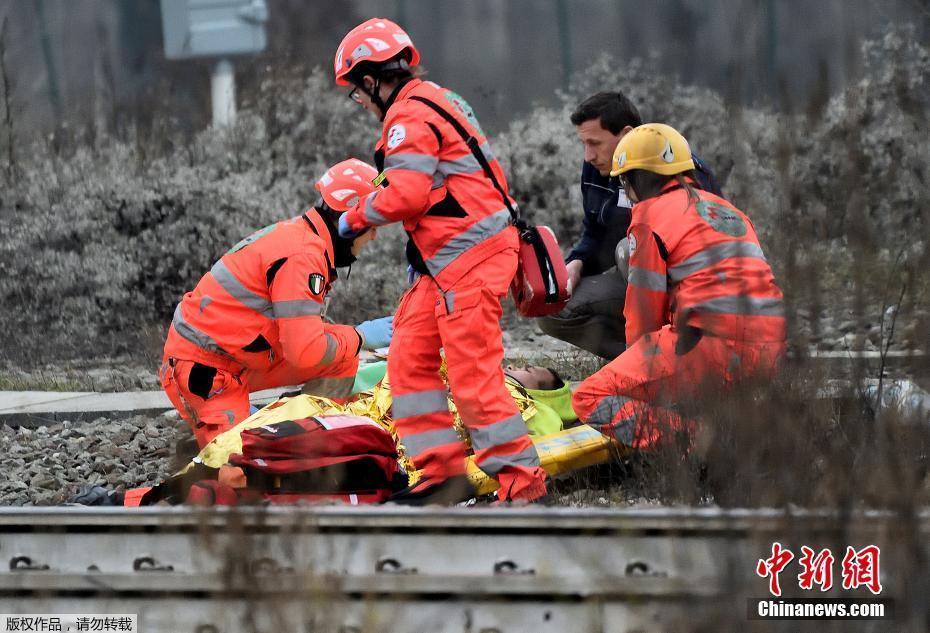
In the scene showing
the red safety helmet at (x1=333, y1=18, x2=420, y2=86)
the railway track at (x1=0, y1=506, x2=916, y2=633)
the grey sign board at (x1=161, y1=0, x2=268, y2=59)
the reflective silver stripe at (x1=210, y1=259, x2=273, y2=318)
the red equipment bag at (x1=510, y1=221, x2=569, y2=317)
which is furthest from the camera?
the grey sign board at (x1=161, y1=0, x2=268, y2=59)

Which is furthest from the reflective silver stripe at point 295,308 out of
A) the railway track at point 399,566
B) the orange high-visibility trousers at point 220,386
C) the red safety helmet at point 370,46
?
the railway track at point 399,566

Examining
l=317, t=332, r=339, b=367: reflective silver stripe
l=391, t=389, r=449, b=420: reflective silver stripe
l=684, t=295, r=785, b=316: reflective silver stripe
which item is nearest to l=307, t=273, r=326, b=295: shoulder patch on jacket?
l=317, t=332, r=339, b=367: reflective silver stripe

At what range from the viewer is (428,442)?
4480mm

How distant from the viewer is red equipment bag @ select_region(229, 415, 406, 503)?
164 inches

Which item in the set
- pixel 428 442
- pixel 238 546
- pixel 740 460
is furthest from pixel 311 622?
pixel 428 442

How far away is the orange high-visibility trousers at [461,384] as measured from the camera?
14.3 ft

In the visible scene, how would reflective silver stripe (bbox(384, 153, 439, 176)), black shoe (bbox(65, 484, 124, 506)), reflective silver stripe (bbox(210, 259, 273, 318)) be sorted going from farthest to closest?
reflective silver stripe (bbox(210, 259, 273, 318)), reflective silver stripe (bbox(384, 153, 439, 176)), black shoe (bbox(65, 484, 124, 506))

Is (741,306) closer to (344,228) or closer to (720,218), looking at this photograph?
(720,218)

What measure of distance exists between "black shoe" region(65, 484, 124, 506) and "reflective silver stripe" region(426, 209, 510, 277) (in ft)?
4.63

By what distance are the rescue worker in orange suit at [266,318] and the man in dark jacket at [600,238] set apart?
109 cm

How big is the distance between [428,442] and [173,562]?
4.83 ft

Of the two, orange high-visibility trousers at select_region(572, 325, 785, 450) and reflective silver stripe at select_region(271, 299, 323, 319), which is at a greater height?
orange high-visibility trousers at select_region(572, 325, 785, 450)

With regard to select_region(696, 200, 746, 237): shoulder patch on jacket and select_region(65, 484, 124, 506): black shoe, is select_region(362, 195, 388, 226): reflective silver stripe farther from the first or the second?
select_region(65, 484, 124, 506): black shoe

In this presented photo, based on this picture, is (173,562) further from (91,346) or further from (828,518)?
(91,346)
